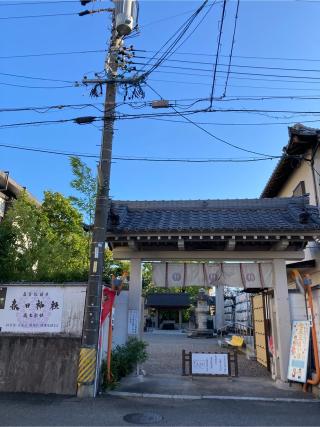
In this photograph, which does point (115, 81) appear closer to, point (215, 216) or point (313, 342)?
point (215, 216)

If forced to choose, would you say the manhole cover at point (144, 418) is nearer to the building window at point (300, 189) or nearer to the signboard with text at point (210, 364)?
the signboard with text at point (210, 364)

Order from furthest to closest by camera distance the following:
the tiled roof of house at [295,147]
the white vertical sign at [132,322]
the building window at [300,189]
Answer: the building window at [300,189] → the tiled roof of house at [295,147] → the white vertical sign at [132,322]

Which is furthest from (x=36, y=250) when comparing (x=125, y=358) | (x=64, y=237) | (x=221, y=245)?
(x=221, y=245)

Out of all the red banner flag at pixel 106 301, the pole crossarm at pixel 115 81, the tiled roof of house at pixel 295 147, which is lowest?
the red banner flag at pixel 106 301

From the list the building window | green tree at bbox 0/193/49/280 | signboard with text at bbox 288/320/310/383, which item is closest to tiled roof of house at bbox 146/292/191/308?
green tree at bbox 0/193/49/280

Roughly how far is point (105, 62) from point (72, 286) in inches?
260

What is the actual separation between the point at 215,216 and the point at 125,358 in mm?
5431

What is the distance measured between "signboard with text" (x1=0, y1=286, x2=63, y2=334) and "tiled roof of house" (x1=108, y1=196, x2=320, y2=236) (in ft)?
8.34

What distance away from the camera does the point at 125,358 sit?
10305 mm

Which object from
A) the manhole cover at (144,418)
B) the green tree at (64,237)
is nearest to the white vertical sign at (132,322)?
the green tree at (64,237)

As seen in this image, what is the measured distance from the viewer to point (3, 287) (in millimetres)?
9914

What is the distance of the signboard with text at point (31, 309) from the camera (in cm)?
956

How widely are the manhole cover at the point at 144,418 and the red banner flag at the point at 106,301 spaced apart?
116 inches

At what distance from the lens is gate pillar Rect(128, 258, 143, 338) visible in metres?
11.1
